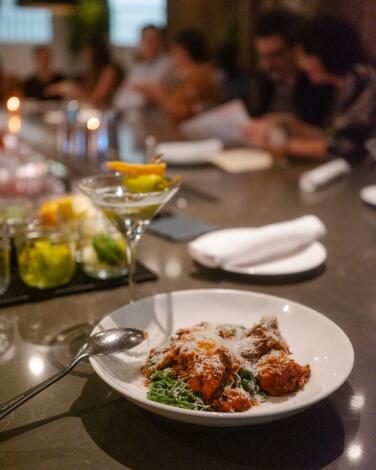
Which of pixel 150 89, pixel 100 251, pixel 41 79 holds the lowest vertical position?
pixel 41 79

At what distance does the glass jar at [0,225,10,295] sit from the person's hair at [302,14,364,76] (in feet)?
8.24

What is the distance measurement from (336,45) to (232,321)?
8.39 ft

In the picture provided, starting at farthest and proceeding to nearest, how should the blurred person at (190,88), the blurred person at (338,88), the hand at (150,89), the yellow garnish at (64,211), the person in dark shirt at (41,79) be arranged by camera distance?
1. the person in dark shirt at (41,79)
2. the hand at (150,89)
3. the blurred person at (190,88)
4. the blurred person at (338,88)
5. the yellow garnish at (64,211)

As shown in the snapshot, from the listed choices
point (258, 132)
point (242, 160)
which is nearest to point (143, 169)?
point (242, 160)

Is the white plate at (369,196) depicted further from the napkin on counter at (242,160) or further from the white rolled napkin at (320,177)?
the napkin on counter at (242,160)

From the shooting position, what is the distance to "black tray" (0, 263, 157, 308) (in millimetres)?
1141

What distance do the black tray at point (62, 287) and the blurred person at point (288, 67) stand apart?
9.19 ft

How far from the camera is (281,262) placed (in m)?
1.30

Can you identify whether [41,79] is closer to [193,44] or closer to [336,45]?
[193,44]

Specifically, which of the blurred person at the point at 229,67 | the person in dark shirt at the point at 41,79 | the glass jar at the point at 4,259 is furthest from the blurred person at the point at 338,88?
the person in dark shirt at the point at 41,79

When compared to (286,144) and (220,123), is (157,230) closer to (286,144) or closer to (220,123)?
(286,144)

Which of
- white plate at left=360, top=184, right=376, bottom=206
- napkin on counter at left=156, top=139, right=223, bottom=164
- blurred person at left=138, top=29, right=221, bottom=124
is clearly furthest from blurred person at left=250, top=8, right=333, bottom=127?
white plate at left=360, top=184, right=376, bottom=206

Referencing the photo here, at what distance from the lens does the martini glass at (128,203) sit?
979mm

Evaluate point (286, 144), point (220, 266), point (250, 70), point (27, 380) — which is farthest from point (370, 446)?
point (250, 70)
